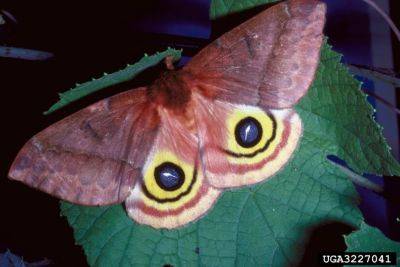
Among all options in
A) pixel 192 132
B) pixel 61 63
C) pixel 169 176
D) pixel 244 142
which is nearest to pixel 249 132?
pixel 244 142

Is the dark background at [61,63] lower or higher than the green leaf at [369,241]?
higher

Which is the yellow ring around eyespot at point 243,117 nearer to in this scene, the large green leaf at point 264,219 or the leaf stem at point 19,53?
the large green leaf at point 264,219

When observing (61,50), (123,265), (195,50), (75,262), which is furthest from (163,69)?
(75,262)

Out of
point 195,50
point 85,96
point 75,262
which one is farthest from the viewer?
point 75,262

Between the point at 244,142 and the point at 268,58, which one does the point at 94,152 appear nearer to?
the point at 244,142

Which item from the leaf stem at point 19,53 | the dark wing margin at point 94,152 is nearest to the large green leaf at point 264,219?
the dark wing margin at point 94,152

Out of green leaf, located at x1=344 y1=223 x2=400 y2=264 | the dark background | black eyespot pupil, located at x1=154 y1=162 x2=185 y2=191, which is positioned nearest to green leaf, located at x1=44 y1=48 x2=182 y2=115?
the dark background

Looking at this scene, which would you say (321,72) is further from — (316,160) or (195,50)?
(195,50)
